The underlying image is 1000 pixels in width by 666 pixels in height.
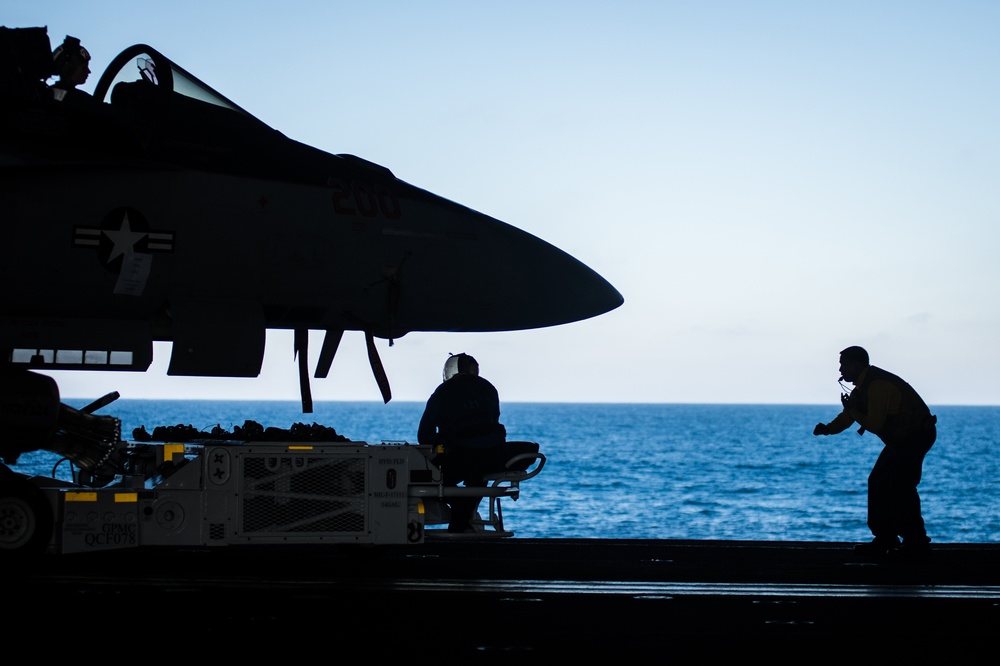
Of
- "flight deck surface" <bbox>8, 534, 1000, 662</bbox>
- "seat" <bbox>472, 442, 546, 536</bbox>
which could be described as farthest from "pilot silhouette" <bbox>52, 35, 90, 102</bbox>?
"seat" <bbox>472, 442, 546, 536</bbox>

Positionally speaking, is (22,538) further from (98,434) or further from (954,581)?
(954,581)

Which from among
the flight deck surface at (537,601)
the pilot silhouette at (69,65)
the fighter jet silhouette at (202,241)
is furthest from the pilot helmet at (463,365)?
the pilot silhouette at (69,65)

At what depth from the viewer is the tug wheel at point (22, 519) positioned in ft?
28.6

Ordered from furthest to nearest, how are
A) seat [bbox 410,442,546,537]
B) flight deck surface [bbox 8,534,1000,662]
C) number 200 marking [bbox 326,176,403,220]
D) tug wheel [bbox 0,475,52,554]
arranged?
number 200 marking [bbox 326,176,403,220] < seat [bbox 410,442,546,537] < tug wheel [bbox 0,475,52,554] < flight deck surface [bbox 8,534,1000,662]

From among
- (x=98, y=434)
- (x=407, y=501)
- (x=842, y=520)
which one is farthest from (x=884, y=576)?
(x=842, y=520)

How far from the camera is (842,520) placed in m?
49.5

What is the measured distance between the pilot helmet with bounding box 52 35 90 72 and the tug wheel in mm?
3591

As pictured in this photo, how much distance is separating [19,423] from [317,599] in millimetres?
3157

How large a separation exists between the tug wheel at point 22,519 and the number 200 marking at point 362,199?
3616 millimetres

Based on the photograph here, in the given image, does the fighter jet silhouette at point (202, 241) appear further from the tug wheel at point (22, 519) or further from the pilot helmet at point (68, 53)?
the tug wheel at point (22, 519)

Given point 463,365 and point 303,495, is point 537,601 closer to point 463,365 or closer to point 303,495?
point 303,495

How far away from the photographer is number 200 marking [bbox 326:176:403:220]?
10609 millimetres

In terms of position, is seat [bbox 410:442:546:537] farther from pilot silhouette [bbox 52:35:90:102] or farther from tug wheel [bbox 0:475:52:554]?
pilot silhouette [bbox 52:35:90:102]

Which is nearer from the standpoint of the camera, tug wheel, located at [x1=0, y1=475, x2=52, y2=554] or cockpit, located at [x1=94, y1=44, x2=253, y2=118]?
tug wheel, located at [x1=0, y1=475, x2=52, y2=554]
